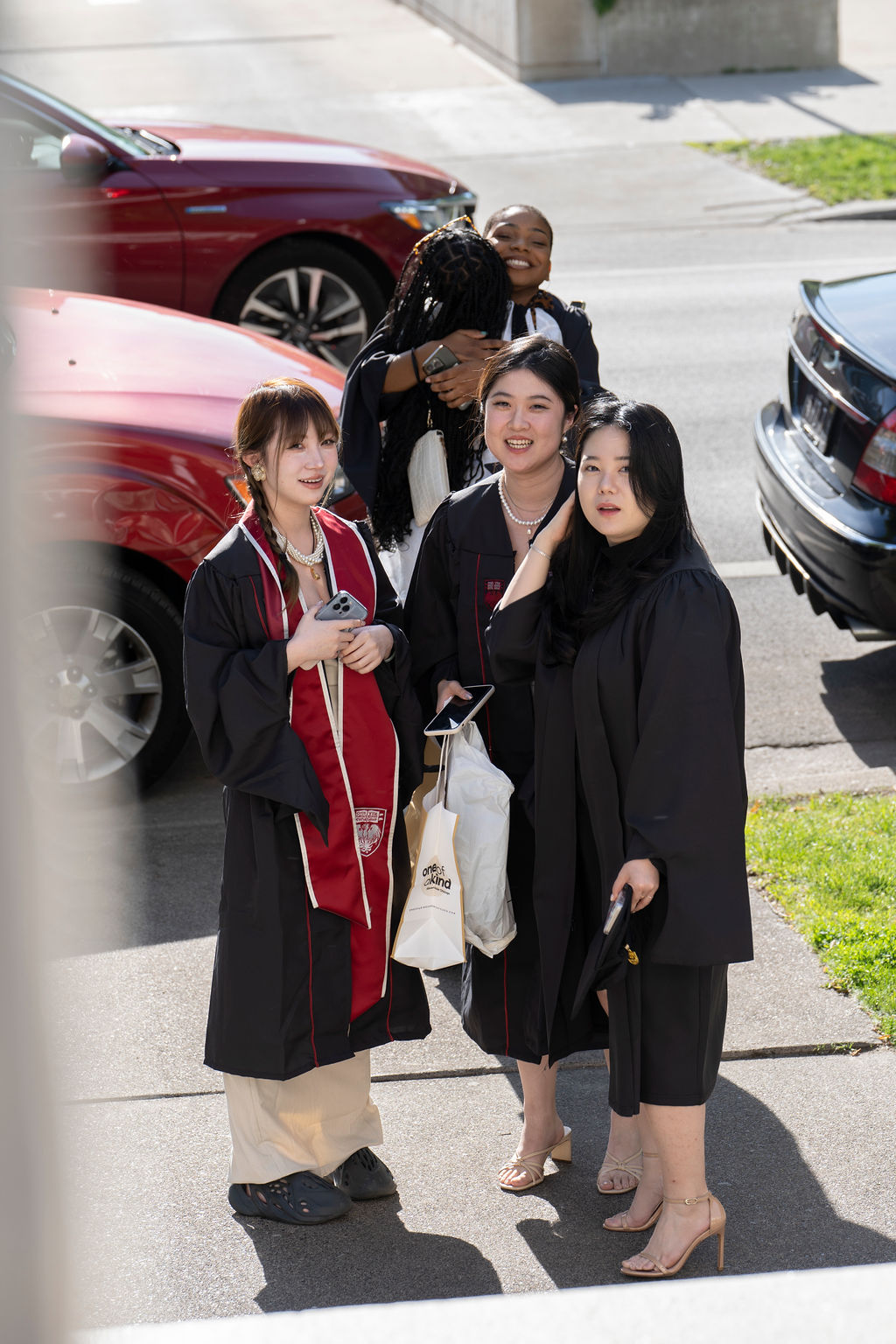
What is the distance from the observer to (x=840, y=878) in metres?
4.26

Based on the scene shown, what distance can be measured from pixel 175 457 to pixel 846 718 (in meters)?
2.60

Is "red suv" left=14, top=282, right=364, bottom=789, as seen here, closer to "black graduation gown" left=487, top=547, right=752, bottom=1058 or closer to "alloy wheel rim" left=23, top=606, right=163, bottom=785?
"alloy wheel rim" left=23, top=606, right=163, bottom=785

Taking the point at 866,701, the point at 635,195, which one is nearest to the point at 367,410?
the point at 866,701

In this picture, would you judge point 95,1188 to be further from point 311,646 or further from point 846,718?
point 846,718

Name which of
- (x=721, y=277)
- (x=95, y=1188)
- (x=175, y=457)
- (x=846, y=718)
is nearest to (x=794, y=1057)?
(x=846, y=718)

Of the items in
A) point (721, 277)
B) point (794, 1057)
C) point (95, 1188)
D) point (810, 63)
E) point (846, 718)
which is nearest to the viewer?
point (95, 1188)

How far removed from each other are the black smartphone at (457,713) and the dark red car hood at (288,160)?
577 centimetres

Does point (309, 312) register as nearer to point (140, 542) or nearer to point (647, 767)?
point (140, 542)

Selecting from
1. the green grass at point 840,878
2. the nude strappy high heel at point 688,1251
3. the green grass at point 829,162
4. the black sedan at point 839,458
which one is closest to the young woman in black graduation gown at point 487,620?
the nude strappy high heel at point 688,1251

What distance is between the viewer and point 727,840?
2709 mm

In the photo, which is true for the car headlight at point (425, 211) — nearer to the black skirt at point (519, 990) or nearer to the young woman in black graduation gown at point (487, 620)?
the young woman in black graduation gown at point (487, 620)

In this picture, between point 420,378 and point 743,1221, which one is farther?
point 420,378

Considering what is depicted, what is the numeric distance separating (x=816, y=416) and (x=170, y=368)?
7.80 ft

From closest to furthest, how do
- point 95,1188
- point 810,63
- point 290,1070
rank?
point 95,1188 → point 290,1070 → point 810,63
